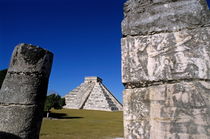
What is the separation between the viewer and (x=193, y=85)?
5.04ft

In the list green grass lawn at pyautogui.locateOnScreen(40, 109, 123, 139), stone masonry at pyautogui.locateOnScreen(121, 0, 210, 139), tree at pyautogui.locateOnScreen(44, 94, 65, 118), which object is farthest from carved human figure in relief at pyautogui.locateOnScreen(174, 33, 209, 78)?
tree at pyautogui.locateOnScreen(44, 94, 65, 118)

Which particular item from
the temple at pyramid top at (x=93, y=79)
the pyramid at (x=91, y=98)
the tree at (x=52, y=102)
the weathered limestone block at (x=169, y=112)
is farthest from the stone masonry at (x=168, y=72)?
the temple at pyramid top at (x=93, y=79)

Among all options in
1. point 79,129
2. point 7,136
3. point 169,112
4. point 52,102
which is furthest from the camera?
point 52,102

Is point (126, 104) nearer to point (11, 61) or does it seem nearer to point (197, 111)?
point (197, 111)

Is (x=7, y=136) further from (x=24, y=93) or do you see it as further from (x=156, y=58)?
(x=156, y=58)

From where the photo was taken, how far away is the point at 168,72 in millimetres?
1638

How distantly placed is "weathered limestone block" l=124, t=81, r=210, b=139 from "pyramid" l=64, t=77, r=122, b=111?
44459 millimetres

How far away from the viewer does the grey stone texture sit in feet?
15.0

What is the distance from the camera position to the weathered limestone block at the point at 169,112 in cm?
147

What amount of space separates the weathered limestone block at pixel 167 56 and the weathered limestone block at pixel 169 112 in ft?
0.31

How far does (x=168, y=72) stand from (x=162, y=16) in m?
0.56

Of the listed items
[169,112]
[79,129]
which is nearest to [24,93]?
[169,112]

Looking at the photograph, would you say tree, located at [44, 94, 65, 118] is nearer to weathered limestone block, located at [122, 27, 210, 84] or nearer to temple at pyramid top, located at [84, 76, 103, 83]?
weathered limestone block, located at [122, 27, 210, 84]

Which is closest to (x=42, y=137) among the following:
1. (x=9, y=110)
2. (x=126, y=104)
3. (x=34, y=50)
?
(x=9, y=110)
